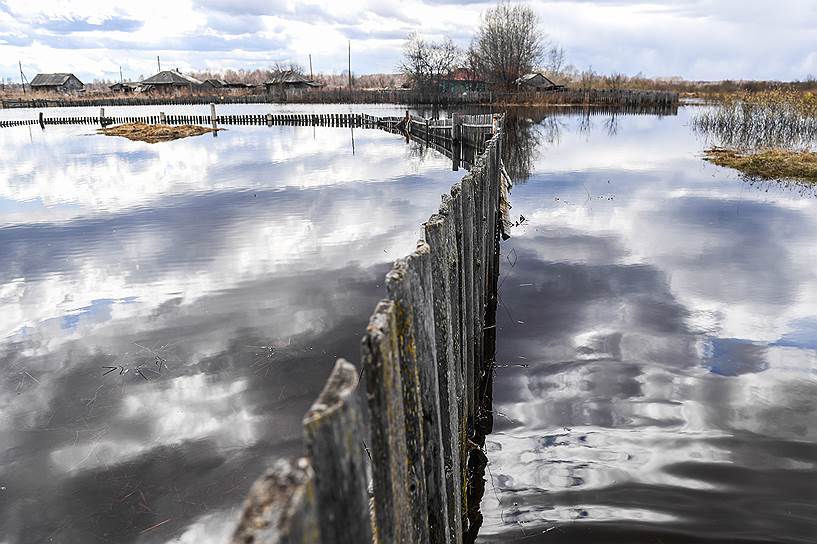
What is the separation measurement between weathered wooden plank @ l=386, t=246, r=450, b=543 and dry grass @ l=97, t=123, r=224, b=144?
33735 mm

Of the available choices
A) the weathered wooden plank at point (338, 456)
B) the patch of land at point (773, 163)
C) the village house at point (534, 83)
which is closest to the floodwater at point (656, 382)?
the weathered wooden plank at point (338, 456)

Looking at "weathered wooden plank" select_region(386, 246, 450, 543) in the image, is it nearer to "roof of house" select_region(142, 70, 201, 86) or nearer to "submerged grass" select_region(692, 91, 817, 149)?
"submerged grass" select_region(692, 91, 817, 149)

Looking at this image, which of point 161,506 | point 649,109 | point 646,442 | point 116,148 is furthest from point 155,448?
point 649,109

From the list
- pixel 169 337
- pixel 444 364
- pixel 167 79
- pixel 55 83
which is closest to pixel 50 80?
pixel 55 83

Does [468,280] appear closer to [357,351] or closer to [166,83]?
[357,351]

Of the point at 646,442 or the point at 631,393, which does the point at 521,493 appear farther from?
the point at 631,393

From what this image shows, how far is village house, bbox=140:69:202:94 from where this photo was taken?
103 metres

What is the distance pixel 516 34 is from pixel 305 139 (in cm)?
6378

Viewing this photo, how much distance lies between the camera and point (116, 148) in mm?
29391

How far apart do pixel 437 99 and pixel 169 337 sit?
72.7 meters

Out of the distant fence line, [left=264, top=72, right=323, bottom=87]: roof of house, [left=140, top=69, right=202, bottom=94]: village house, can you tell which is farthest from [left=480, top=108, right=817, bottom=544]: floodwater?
[left=140, top=69, right=202, bottom=94]: village house

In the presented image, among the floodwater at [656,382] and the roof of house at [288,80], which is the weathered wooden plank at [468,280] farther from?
the roof of house at [288,80]

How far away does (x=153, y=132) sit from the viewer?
119 ft

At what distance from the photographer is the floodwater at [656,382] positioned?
168 inches
